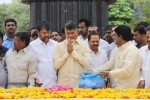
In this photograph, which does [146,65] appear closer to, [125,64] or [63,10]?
[125,64]

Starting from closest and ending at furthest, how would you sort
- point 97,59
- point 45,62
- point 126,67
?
point 126,67 < point 45,62 < point 97,59

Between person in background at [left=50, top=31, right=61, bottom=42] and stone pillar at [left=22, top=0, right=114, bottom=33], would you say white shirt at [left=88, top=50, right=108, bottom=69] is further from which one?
stone pillar at [left=22, top=0, right=114, bottom=33]

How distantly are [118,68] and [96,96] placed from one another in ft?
5.89

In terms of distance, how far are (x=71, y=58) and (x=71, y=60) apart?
0.04 meters

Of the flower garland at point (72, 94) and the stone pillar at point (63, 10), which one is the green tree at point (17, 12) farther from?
the flower garland at point (72, 94)

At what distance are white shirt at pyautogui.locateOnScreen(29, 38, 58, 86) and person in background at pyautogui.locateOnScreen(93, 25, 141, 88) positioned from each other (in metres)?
1.03

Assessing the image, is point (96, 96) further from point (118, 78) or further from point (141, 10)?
point (141, 10)

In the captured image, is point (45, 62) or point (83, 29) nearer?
point (45, 62)

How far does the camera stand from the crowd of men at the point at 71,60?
9312 millimetres

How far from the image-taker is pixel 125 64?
917 cm

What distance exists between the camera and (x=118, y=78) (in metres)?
9.31

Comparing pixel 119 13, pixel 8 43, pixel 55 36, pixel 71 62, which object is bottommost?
pixel 71 62

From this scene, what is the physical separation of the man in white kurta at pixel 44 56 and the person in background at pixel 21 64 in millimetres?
202

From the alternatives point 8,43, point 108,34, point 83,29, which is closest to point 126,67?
point 83,29
